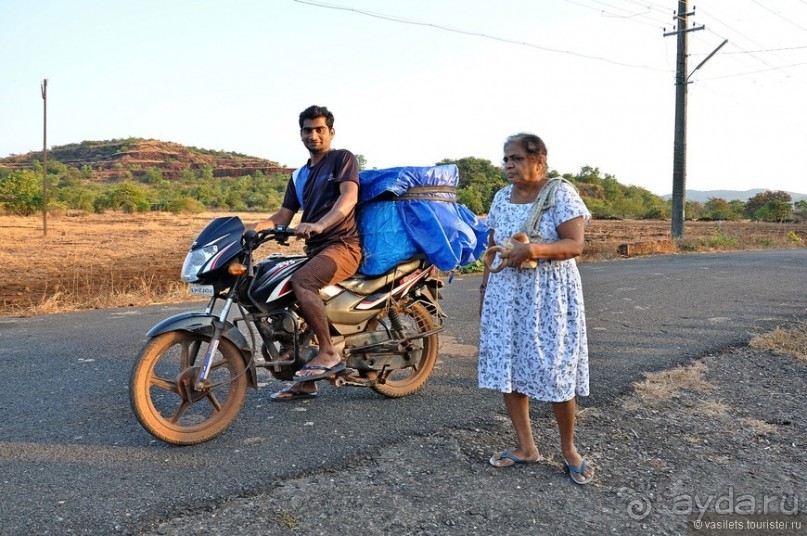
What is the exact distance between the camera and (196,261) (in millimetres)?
3955

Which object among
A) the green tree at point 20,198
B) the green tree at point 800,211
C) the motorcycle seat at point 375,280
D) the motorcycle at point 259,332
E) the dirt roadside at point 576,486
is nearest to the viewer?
the dirt roadside at point 576,486

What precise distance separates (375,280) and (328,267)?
1.65 ft

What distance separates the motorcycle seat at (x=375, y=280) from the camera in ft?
15.0

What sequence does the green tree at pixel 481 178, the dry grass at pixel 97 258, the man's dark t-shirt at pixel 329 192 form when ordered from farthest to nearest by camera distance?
the green tree at pixel 481 178 → the dry grass at pixel 97 258 → the man's dark t-shirt at pixel 329 192

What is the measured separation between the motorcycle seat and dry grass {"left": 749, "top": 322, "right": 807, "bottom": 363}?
3.80 metres

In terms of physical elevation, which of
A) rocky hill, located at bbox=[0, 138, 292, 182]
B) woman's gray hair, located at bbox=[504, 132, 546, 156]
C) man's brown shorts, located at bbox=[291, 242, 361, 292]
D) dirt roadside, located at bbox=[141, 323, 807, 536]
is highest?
rocky hill, located at bbox=[0, 138, 292, 182]

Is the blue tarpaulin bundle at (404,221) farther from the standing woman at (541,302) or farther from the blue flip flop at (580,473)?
the blue flip flop at (580,473)

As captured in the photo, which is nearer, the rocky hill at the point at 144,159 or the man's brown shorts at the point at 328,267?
the man's brown shorts at the point at 328,267

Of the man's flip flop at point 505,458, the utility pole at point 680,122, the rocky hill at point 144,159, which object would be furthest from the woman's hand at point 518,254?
the rocky hill at point 144,159

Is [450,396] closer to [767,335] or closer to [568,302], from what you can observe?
[568,302]

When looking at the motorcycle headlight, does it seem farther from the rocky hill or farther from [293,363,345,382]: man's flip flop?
the rocky hill

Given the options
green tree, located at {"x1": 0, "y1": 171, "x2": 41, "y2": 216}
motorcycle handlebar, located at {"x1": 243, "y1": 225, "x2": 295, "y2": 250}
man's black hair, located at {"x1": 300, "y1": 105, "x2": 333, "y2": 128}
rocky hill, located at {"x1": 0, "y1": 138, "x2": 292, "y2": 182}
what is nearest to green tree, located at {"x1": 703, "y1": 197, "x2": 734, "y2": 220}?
green tree, located at {"x1": 0, "y1": 171, "x2": 41, "y2": 216}

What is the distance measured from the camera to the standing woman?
3473 millimetres

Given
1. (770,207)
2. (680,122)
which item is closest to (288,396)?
(680,122)
